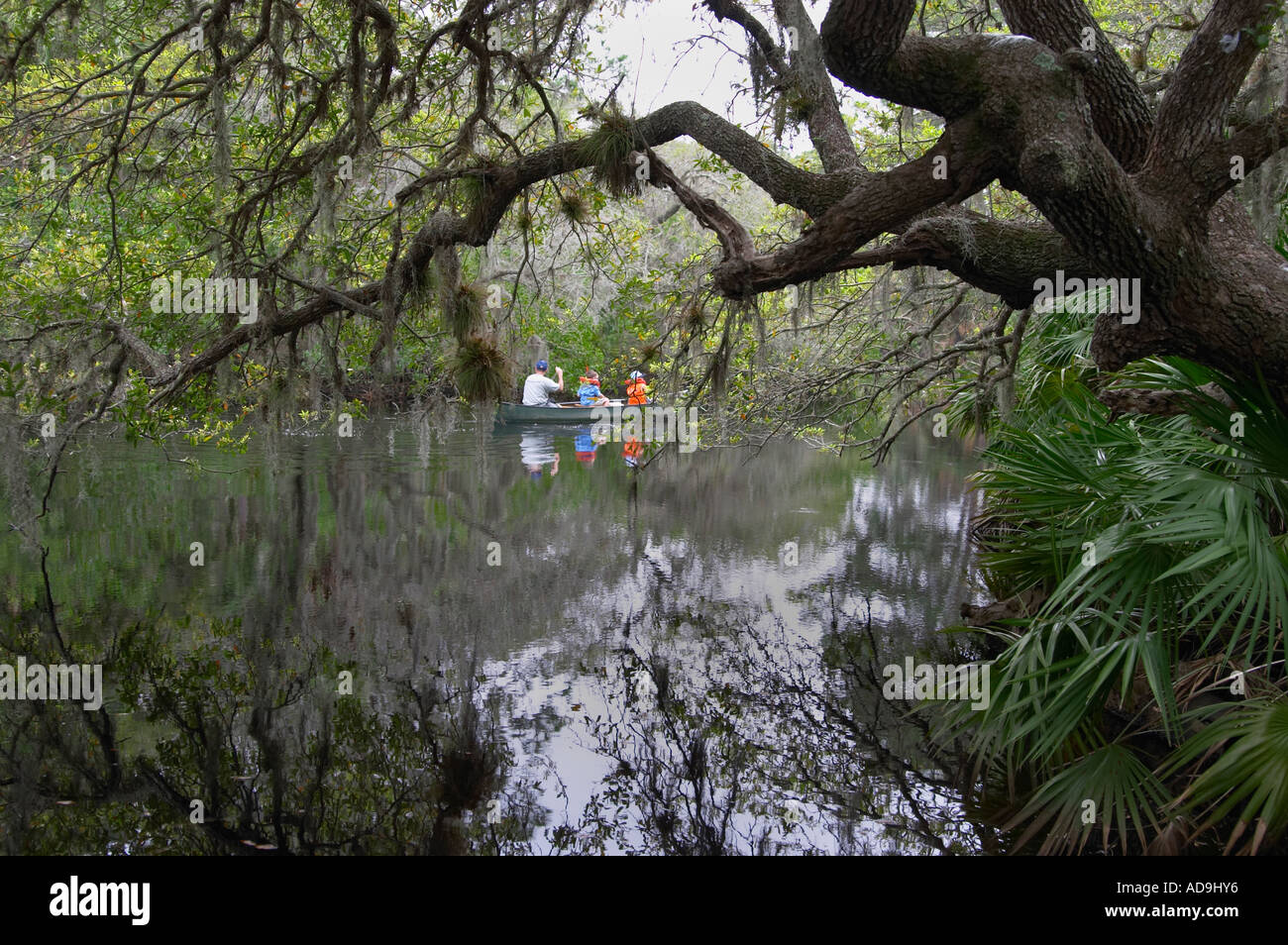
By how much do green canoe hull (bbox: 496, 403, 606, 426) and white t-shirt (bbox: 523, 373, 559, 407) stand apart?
5.5 inches

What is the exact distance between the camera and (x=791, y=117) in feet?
20.1

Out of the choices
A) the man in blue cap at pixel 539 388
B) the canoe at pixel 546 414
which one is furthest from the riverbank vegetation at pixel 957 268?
the canoe at pixel 546 414

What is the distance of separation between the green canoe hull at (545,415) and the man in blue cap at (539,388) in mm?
138

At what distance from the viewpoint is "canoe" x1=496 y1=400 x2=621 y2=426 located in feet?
72.4

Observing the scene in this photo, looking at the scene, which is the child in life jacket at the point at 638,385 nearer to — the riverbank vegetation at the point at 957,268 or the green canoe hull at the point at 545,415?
the riverbank vegetation at the point at 957,268

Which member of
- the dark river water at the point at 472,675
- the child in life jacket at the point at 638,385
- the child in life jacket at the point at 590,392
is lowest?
the dark river water at the point at 472,675

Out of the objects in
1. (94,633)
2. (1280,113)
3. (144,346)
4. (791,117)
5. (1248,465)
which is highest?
(791,117)

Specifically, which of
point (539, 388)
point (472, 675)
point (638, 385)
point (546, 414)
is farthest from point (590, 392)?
point (472, 675)

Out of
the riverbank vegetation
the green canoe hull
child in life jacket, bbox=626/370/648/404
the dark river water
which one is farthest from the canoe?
the riverbank vegetation

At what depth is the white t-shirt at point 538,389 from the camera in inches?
845
